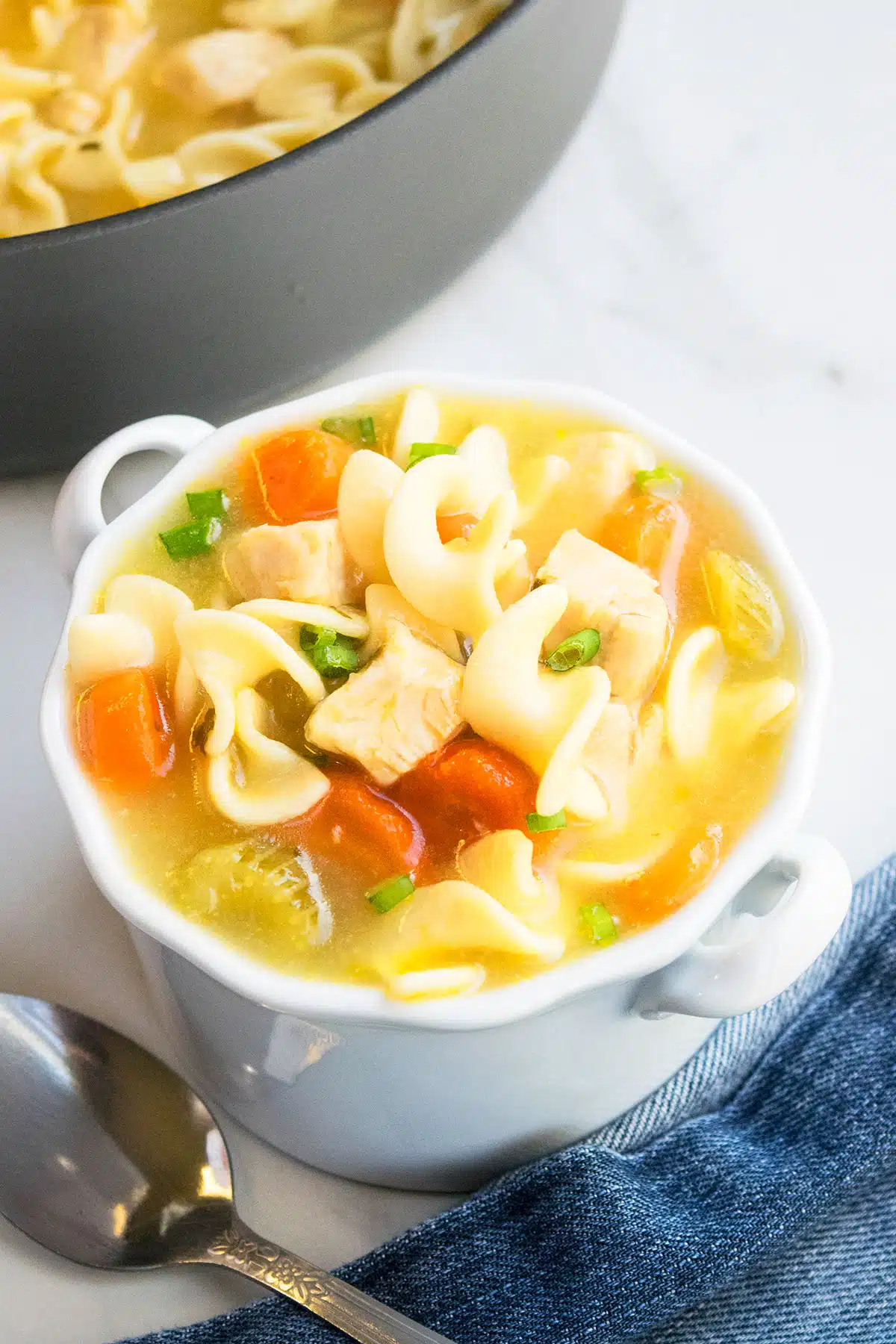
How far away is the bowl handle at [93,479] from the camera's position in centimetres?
211

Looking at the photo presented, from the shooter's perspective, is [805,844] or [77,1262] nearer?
[805,844]

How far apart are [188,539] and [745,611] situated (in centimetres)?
78

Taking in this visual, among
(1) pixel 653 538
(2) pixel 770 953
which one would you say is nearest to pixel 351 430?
(1) pixel 653 538

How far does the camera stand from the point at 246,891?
5.77ft

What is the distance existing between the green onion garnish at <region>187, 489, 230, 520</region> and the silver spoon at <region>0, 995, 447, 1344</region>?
779mm

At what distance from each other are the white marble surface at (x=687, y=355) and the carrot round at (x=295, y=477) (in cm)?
72

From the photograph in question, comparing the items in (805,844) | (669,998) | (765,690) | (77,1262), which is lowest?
(77,1262)

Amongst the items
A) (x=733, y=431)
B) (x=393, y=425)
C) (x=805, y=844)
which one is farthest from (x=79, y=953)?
(x=733, y=431)

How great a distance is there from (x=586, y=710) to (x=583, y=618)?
0.16 metres

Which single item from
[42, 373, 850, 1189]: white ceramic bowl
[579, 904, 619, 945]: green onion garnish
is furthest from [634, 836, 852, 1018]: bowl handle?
[579, 904, 619, 945]: green onion garnish

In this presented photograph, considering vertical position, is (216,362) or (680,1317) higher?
(216,362)

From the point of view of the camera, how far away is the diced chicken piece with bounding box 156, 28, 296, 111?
291cm

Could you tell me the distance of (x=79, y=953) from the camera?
232 centimetres

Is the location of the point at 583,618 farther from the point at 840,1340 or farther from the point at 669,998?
the point at 840,1340
